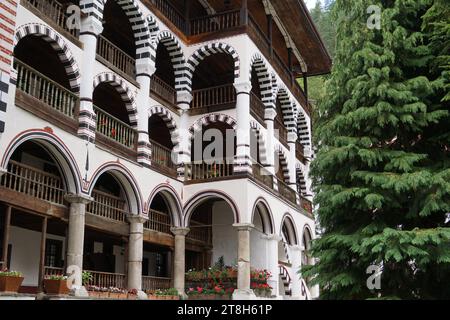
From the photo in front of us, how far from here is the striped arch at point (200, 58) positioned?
19766 millimetres

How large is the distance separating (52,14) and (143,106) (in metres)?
4.05

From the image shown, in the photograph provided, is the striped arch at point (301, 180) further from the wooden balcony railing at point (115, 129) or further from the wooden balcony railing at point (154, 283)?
the wooden balcony railing at point (115, 129)

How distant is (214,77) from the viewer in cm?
2392

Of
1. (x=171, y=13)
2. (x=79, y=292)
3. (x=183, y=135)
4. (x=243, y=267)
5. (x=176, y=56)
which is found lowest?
(x=79, y=292)

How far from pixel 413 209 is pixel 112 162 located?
27.5 ft

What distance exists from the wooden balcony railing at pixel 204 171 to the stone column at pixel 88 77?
224 inches

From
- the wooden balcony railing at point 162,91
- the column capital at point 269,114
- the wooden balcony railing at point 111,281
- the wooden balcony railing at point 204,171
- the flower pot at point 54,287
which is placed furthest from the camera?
the column capital at point 269,114

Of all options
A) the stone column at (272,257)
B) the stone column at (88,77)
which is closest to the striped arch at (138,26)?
the stone column at (88,77)

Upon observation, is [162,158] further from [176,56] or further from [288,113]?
[288,113]

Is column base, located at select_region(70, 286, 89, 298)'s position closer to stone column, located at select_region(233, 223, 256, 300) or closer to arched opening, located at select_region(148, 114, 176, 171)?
arched opening, located at select_region(148, 114, 176, 171)

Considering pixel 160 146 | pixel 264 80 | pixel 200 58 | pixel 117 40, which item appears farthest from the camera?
pixel 264 80

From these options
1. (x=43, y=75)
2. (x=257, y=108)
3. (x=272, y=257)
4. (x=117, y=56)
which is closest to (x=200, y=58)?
(x=257, y=108)

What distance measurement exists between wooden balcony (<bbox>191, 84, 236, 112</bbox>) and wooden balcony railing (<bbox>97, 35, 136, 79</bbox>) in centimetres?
320
